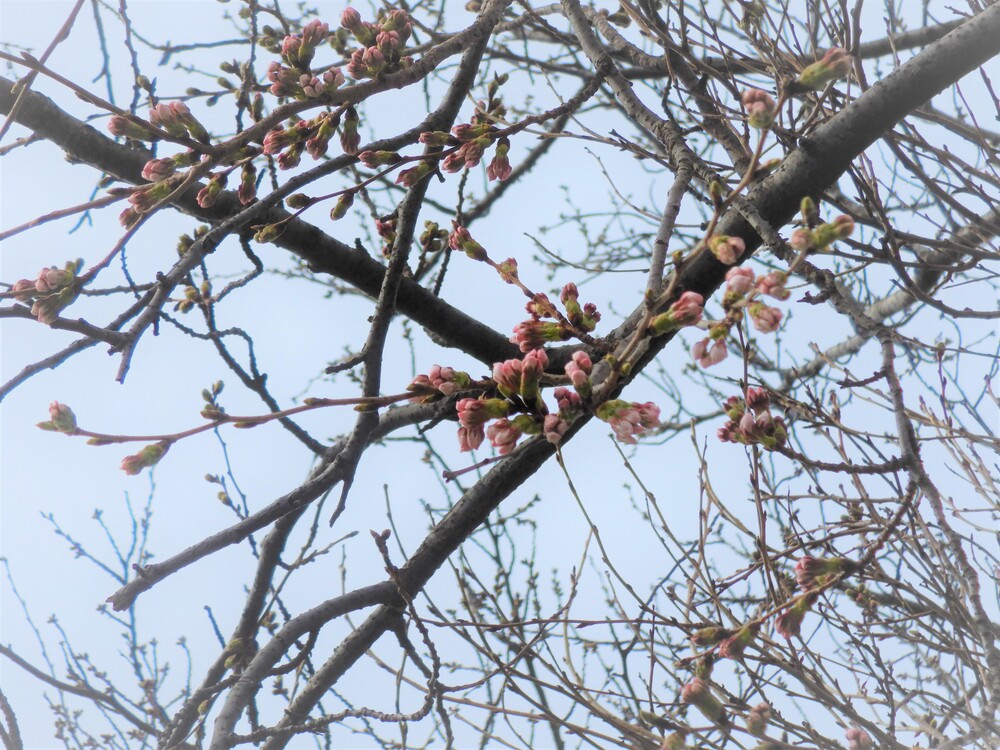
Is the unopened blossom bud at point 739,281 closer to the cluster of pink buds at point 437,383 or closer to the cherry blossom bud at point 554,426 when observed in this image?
the cherry blossom bud at point 554,426

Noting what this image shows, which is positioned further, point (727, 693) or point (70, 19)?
point (727, 693)

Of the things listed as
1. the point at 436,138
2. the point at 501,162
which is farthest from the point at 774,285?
the point at 501,162

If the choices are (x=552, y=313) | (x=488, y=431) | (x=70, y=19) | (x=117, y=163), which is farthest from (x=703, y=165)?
(x=117, y=163)

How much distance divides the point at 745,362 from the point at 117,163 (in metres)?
2.03

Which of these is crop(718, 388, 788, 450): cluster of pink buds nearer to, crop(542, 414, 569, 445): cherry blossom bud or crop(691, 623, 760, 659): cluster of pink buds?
crop(691, 623, 760, 659): cluster of pink buds

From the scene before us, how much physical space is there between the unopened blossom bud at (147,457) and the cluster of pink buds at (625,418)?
30.4 inches

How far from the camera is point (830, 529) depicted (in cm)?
273

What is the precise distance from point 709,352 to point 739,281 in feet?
0.41

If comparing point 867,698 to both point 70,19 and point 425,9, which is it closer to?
point 70,19

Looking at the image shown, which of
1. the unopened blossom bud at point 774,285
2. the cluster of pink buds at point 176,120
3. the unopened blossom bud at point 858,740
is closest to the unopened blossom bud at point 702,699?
the unopened blossom bud at point 858,740

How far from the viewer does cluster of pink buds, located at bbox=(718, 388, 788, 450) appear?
156 centimetres

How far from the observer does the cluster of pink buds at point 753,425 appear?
1.56 m

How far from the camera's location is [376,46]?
1.65 metres

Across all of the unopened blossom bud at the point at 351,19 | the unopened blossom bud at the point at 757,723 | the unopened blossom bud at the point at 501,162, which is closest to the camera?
the unopened blossom bud at the point at 757,723
